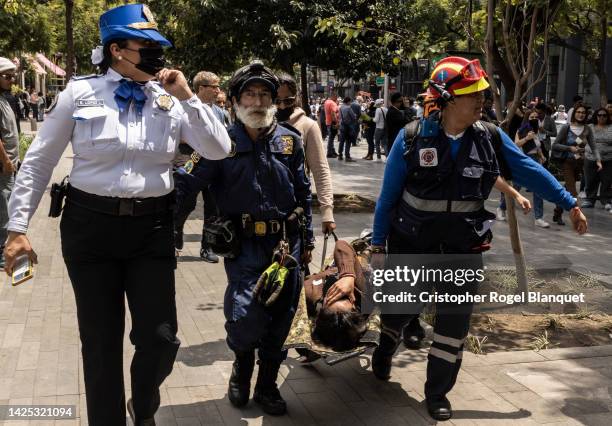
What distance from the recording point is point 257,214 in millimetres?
4105

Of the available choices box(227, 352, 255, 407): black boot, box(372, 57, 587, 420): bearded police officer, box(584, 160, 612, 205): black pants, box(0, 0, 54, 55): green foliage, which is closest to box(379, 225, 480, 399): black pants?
box(372, 57, 587, 420): bearded police officer

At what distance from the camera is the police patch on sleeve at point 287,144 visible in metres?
4.21

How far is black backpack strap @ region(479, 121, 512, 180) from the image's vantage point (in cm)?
434

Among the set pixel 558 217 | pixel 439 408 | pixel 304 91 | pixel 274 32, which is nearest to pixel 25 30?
pixel 304 91

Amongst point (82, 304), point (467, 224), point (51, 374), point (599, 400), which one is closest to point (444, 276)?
point (467, 224)

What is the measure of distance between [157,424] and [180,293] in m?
2.86

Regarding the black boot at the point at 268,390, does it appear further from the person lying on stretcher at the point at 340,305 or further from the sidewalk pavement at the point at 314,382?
the person lying on stretcher at the point at 340,305

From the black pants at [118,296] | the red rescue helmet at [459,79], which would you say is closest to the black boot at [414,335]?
the red rescue helmet at [459,79]

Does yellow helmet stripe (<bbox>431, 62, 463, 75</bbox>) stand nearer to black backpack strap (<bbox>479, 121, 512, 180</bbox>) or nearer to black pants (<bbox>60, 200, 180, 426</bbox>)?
black backpack strap (<bbox>479, 121, 512, 180</bbox>)

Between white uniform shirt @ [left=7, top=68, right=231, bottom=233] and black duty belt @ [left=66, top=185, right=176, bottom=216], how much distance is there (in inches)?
1.1

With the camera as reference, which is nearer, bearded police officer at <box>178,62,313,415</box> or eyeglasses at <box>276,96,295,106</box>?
bearded police officer at <box>178,62,313,415</box>

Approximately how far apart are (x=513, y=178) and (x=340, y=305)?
1330mm

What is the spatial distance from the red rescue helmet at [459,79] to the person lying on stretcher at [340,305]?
3.53ft

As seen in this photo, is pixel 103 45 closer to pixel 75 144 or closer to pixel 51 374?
pixel 75 144
